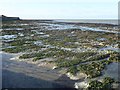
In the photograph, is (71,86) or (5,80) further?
(5,80)

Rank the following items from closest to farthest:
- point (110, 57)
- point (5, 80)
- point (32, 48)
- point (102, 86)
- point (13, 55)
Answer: point (102, 86) → point (5, 80) → point (110, 57) → point (13, 55) → point (32, 48)

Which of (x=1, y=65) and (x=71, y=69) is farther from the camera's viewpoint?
(x=1, y=65)

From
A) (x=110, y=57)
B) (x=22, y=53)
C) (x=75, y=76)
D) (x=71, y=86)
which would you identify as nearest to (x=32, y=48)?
(x=22, y=53)

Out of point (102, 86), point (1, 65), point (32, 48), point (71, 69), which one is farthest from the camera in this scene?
point (32, 48)

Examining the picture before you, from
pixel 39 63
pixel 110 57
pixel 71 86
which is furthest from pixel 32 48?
pixel 71 86

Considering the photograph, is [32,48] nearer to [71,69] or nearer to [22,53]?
[22,53]

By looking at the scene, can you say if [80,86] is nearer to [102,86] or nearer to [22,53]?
[102,86]

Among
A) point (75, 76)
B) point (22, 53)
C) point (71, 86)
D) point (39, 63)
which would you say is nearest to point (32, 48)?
point (22, 53)

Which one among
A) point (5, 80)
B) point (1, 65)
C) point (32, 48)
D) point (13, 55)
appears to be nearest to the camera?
point (5, 80)

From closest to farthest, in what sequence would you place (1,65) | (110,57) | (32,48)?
(1,65)
(110,57)
(32,48)
